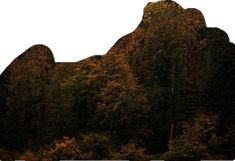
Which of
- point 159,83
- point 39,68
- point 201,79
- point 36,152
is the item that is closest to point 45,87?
point 39,68

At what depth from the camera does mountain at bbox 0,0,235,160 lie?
95.3 ft

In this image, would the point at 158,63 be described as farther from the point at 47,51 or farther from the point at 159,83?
the point at 47,51

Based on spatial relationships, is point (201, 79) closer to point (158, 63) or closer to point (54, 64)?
point (158, 63)

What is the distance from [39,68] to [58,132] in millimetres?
3938

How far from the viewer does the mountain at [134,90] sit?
95.3 feet

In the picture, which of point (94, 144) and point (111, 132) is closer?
point (94, 144)

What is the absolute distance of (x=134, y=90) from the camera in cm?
2888

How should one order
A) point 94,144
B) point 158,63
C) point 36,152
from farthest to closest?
point 158,63 → point 36,152 → point 94,144

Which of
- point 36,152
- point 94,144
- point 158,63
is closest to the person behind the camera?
point 94,144

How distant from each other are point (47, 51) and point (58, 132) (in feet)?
15.4

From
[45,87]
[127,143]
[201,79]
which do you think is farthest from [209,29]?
[45,87]

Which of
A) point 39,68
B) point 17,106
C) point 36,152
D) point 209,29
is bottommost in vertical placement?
point 36,152

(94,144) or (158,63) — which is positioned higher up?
(158,63)

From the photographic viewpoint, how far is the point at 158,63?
30.5m
